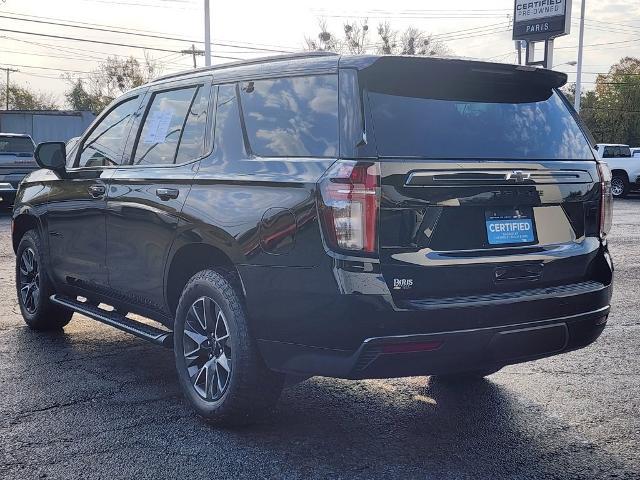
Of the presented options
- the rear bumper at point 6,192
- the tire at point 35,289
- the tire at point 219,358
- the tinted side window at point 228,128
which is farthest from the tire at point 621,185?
the tire at point 219,358

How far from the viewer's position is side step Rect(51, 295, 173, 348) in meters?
4.53

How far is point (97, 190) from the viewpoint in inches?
207

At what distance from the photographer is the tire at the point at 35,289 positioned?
615 cm

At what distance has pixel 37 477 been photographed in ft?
11.4

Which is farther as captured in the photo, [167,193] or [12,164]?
[12,164]

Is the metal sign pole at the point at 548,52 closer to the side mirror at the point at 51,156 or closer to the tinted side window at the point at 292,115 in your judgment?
the side mirror at the point at 51,156

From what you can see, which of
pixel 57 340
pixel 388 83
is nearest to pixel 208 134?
pixel 388 83

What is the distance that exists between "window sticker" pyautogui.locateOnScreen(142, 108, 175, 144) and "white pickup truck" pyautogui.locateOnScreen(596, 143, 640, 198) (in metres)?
23.7

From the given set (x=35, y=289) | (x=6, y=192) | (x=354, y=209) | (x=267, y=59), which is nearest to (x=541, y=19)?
(x=6, y=192)

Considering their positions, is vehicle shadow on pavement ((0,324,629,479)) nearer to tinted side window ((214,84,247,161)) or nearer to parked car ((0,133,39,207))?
tinted side window ((214,84,247,161))

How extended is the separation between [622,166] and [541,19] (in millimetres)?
8255

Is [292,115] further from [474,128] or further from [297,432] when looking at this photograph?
[297,432]

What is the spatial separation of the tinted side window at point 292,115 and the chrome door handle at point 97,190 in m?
1.44

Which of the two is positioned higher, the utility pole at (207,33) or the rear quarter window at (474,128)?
the utility pole at (207,33)
